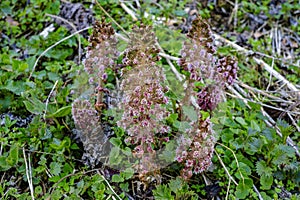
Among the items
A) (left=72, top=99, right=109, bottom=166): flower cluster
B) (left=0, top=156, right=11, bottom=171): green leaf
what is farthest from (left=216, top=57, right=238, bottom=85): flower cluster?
(left=0, top=156, right=11, bottom=171): green leaf

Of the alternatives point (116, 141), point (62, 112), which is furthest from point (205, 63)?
point (62, 112)

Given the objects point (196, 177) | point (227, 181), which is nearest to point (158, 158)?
point (196, 177)

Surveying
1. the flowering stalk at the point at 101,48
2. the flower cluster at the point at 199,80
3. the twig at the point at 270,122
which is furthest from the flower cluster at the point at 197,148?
the twig at the point at 270,122

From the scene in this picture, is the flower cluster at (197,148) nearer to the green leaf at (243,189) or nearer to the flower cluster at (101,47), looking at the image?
the green leaf at (243,189)

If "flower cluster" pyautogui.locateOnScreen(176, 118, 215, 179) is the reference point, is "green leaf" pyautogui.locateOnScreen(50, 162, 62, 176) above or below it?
below

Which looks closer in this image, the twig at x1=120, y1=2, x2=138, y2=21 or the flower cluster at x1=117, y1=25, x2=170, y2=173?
the flower cluster at x1=117, y1=25, x2=170, y2=173

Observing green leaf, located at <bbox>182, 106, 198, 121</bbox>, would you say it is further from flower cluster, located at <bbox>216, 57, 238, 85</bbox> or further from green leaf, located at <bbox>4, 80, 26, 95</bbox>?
green leaf, located at <bbox>4, 80, 26, 95</bbox>

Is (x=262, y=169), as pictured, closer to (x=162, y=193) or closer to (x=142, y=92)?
(x=162, y=193)
